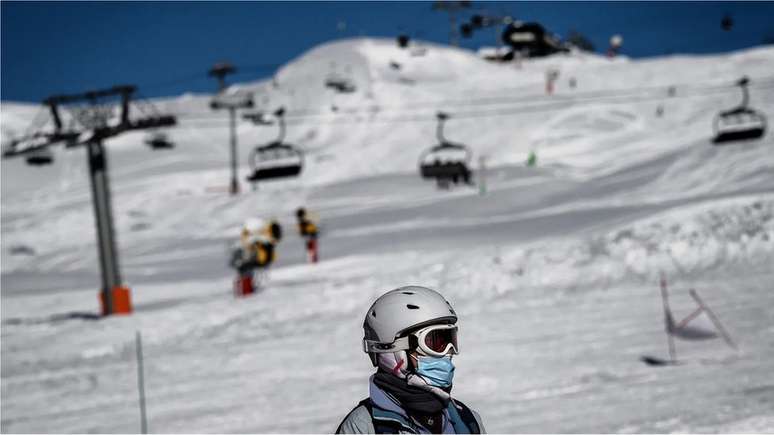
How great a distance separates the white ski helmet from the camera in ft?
9.31

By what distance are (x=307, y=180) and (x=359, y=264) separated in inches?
1091

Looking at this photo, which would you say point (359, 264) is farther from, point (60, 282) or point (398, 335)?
point (398, 335)

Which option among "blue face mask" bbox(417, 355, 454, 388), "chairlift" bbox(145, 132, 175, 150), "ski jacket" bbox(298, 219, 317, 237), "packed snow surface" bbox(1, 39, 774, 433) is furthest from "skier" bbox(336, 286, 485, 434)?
"chairlift" bbox(145, 132, 175, 150)

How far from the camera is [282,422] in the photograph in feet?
32.5

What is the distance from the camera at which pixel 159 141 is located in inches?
2395

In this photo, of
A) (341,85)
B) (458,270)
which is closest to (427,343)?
(458,270)

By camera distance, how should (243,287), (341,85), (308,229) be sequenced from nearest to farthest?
(243,287) → (308,229) → (341,85)

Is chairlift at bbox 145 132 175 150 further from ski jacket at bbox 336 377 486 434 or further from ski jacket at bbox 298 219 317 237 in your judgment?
ski jacket at bbox 336 377 486 434

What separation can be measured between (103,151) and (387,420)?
19.0 metres

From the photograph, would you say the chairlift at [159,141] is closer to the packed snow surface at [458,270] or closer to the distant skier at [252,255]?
the packed snow surface at [458,270]

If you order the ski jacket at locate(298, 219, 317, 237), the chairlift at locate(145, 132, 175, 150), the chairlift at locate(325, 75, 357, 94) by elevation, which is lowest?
the ski jacket at locate(298, 219, 317, 237)

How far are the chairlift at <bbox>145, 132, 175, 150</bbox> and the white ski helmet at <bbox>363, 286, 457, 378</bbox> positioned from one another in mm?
60367

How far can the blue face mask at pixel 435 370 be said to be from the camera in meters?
2.86

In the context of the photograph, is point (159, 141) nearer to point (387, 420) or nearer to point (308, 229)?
point (308, 229)
